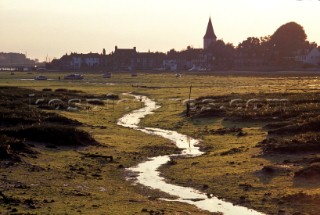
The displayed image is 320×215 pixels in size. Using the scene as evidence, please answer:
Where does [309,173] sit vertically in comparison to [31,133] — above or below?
below

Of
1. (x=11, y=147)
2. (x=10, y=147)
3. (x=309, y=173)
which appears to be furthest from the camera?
(x=11, y=147)

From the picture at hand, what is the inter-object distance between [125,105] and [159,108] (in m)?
6.94

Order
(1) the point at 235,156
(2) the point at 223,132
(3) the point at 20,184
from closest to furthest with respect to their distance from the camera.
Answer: (3) the point at 20,184 < (1) the point at 235,156 < (2) the point at 223,132

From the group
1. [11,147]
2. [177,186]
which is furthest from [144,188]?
[11,147]

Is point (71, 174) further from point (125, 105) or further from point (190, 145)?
point (125, 105)

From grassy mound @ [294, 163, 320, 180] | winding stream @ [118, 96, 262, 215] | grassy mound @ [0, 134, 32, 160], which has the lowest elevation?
winding stream @ [118, 96, 262, 215]

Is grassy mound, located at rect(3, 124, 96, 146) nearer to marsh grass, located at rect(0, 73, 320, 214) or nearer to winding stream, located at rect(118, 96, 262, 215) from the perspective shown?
marsh grass, located at rect(0, 73, 320, 214)

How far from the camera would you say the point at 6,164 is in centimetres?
2984

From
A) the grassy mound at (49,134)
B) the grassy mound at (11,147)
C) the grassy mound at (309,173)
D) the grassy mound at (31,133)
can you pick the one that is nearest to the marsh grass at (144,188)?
the grassy mound at (309,173)

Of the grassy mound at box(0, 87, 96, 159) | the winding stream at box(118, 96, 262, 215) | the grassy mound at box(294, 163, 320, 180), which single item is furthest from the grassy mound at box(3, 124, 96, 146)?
the grassy mound at box(294, 163, 320, 180)

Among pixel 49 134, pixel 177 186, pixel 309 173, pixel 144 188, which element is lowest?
pixel 177 186

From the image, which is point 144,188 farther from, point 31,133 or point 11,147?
point 31,133

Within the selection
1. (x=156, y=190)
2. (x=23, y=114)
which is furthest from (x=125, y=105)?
(x=156, y=190)

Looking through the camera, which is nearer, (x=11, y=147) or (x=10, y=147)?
(x=10, y=147)
